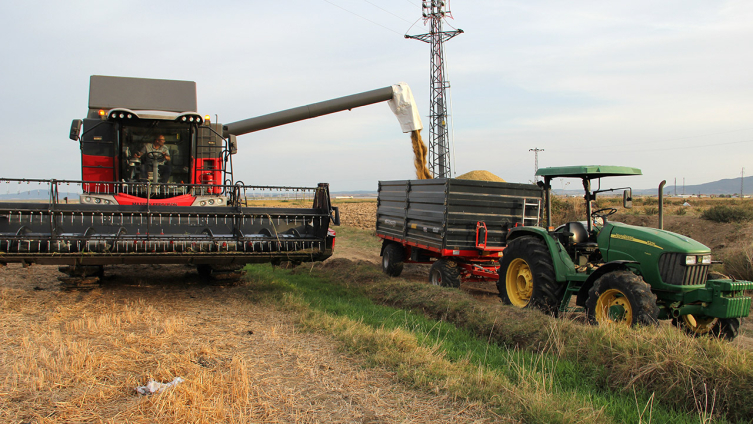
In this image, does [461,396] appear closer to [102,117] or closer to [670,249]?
[670,249]

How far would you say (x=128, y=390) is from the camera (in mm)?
3789

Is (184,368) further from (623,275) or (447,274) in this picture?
(447,274)

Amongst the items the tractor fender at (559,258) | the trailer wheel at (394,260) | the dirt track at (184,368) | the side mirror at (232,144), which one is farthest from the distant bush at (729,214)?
the side mirror at (232,144)

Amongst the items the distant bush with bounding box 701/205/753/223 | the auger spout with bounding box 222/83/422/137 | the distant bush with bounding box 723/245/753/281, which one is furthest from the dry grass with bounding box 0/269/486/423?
the distant bush with bounding box 701/205/753/223

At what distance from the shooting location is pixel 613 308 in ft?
17.2

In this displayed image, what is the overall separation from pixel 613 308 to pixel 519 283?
2.10m

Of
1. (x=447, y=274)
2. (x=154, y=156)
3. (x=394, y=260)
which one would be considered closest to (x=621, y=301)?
(x=447, y=274)

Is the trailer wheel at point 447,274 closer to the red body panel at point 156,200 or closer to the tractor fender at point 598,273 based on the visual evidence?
the tractor fender at point 598,273

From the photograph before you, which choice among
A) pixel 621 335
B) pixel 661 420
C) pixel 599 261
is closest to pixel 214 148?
pixel 599 261

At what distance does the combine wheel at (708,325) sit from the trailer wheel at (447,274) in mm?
3734

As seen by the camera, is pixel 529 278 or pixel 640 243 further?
pixel 529 278

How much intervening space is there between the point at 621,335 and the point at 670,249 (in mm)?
1380

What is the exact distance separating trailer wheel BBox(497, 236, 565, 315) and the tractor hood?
0.73m

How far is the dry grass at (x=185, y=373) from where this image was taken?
346 centimetres
